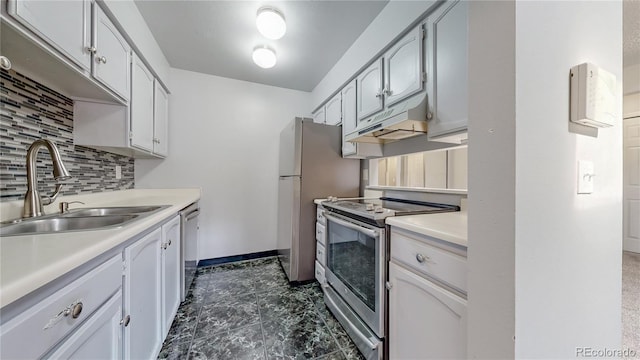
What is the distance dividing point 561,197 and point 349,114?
179 centimetres

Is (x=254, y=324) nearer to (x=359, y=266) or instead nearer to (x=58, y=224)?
(x=359, y=266)

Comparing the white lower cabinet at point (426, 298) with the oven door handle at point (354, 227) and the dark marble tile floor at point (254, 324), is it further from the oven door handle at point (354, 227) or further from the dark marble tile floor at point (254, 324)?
the dark marble tile floor at point (254, 324)

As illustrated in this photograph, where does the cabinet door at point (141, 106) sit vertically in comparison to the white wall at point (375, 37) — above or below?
below

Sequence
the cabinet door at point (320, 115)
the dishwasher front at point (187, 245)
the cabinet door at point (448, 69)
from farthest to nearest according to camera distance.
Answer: the cabinet door at point (320, 115), the dishwasher front at point (187, 245), the cabinet door at point (448, 69)

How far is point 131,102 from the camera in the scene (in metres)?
1.63

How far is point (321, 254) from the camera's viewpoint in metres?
2.09

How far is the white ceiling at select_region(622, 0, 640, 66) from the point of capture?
1.91 m

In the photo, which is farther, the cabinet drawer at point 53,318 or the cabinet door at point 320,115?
the cabinet door at point 320,115

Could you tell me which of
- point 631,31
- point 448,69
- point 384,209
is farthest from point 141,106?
point 631,31

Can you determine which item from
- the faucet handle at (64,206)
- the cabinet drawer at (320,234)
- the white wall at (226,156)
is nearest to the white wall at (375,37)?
the white wall at (226,156)

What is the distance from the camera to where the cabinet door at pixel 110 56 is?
119 centimetres

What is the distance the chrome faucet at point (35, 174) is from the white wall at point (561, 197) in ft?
5.75

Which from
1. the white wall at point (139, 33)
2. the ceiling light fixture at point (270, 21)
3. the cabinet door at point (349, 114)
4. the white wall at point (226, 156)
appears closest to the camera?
the white wall at point (139, 33)

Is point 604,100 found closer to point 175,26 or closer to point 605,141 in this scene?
point 605,141
